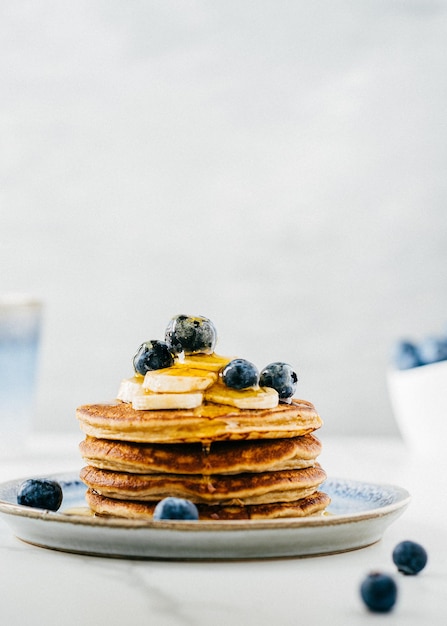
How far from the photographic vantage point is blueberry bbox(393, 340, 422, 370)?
281 centimetres

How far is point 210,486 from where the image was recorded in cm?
137

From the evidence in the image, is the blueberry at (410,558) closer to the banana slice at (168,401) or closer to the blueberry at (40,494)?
the banana slice at (168,401)

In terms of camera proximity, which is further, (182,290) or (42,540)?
(182,290)

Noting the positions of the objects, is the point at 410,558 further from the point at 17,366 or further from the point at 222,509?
the point at 17,366

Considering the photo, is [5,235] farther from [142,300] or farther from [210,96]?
[210,96]

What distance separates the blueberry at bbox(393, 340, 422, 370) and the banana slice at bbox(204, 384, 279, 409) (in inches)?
55.7

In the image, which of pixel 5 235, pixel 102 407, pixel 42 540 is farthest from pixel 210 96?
pixel 42 540

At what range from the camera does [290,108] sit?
4047 millimetres

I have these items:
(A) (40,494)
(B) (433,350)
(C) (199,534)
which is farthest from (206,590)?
(B) (433,350)

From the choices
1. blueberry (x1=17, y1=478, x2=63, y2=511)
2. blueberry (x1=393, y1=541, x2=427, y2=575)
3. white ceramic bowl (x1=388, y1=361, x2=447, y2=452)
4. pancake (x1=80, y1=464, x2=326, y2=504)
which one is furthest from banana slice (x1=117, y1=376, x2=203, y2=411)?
white ceramic bowl (x1=388, y1=361, x2=447, y2=452)

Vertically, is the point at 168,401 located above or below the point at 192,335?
below

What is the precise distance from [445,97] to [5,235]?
84.2 inches

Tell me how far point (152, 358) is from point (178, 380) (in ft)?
0.38

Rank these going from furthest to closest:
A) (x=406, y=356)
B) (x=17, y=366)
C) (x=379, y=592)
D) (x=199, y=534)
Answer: (x=406, y=356) < (x=17, y=366) < (x=199, y=534) < (x=379, y=592)
